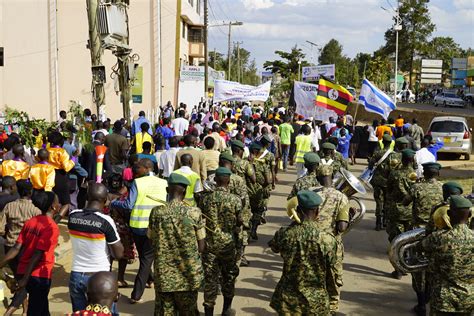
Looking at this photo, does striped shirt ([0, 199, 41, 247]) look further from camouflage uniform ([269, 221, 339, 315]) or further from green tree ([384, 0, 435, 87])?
green tree ([384, 0, 435, 87])

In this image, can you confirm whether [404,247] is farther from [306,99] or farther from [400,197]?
[306,99]

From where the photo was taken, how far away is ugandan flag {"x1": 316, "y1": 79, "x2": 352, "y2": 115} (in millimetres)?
16844

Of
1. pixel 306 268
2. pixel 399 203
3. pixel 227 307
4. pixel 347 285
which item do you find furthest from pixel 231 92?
pixel 306 268

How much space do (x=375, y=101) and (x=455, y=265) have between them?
34.9 ft

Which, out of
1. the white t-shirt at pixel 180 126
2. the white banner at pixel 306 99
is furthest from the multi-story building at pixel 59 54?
the white t-shirt at pixel 180 126

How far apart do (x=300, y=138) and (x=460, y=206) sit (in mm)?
9484

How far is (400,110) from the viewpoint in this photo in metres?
44.1

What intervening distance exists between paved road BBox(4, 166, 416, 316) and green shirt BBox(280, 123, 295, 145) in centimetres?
686

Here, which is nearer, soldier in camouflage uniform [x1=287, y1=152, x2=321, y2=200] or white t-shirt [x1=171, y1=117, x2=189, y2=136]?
soldier in camouflage uniform [x1=287, y1=152, x2=321, y2=200]

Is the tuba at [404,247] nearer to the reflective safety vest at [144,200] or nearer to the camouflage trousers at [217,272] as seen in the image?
the camouflage trousers at [217,272]

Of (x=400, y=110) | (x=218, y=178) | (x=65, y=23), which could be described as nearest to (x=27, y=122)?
(x=218, y=178)

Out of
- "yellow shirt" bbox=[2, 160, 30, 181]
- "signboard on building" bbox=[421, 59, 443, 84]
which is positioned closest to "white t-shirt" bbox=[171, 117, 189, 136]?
"yellow shirt" bbox=[2, 160, 30, 181]

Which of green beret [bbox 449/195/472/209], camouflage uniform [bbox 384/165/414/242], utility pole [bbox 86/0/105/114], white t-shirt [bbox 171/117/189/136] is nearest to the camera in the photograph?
green beret [bbox 449/195/472/209]

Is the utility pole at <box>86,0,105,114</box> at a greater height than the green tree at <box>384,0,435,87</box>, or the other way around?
the green tree at <box>384,0,435,87</box>
